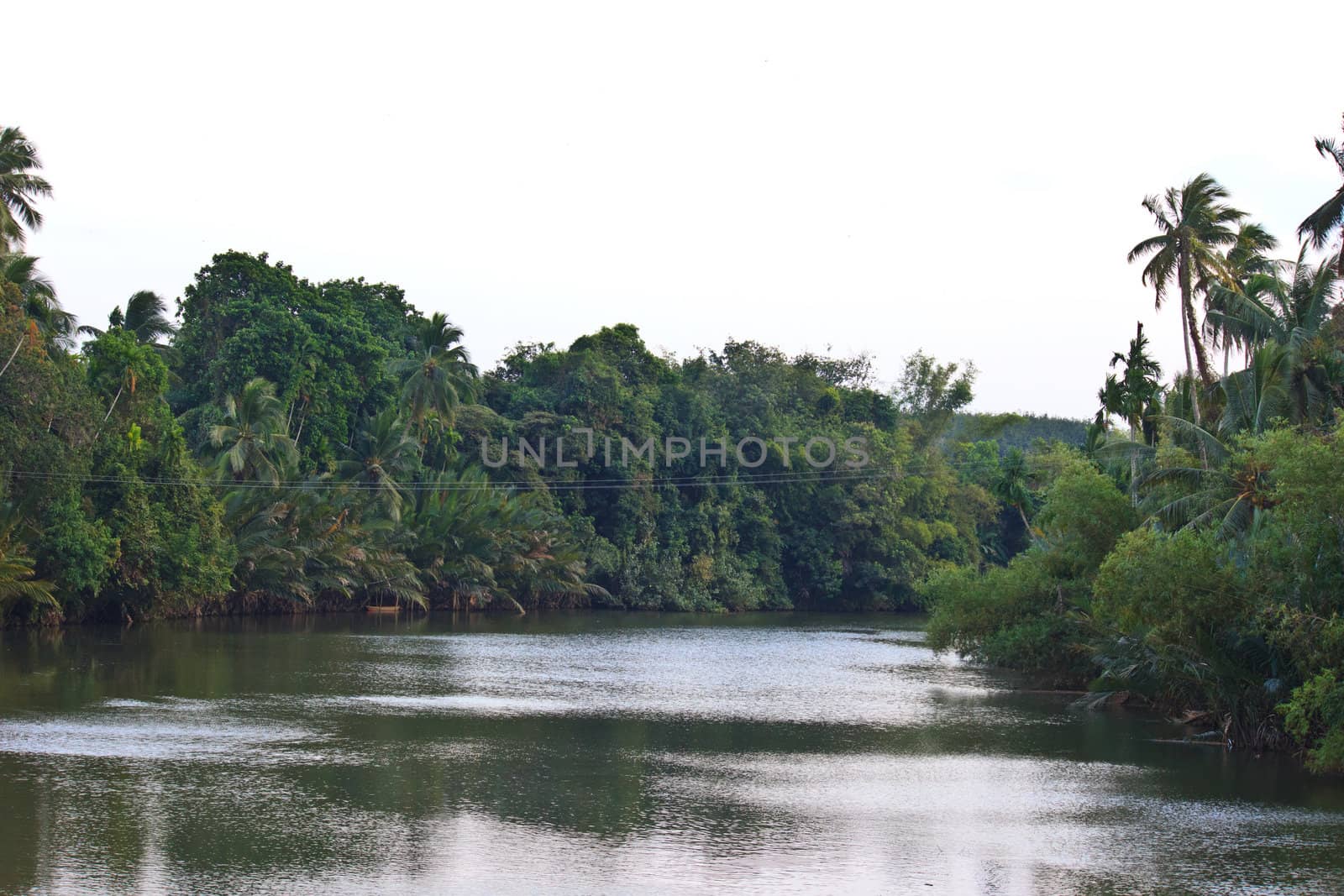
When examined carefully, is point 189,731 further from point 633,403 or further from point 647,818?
point 633,403

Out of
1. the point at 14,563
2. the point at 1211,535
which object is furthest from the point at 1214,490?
the point at 14,563

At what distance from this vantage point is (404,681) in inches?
1161

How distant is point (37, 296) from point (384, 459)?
1800 centimetres

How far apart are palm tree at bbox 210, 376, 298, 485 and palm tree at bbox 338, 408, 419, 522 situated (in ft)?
13.9

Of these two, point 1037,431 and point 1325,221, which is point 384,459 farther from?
point 1037,431

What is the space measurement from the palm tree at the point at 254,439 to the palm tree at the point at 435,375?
24.5 feet

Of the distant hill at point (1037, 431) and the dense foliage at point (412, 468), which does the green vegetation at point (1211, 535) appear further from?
the distant hill at point (1037, 431)

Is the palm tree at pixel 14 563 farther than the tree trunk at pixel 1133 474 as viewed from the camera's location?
Yes

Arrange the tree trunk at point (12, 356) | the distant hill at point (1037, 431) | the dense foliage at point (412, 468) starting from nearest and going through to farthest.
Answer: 1. the tree trunk at point (12, 356)
2. the dense foliage at point (412, 468)
3. the distant hill at point (1037, 431)

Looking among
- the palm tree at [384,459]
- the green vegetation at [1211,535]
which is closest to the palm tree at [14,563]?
the palm tree at [384,459]

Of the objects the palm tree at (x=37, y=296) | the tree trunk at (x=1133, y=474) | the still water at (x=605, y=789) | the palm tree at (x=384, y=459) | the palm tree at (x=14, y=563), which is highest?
the palm tree at (x=37, y=296)


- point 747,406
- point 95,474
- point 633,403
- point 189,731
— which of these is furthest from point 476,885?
point 747,406

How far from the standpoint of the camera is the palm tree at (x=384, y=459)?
180ft

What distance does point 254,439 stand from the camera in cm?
4925
